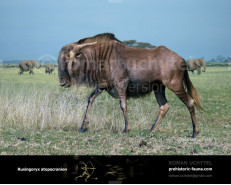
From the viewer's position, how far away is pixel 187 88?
8.47 metres

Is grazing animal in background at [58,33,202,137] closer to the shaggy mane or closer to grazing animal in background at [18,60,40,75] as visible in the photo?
the shaggy mane

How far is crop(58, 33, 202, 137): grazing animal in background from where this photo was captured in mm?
7977

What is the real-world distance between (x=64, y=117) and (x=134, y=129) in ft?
6.32

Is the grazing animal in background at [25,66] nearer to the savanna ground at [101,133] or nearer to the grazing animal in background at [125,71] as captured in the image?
the savanna ground at [101,133]

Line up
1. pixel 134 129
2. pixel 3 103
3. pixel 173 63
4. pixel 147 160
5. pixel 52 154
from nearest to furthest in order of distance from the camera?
pixel 147 160
pixel 52 154
pixel 173 63
pixel 134 129
pixel 3 103

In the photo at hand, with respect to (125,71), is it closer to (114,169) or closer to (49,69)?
(114,169)

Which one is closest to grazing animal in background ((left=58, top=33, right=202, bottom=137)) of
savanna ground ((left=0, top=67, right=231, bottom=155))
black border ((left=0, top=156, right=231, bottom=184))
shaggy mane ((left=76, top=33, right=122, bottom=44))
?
shaggy mane ((left=76, top=33, right=122, bottom=44))

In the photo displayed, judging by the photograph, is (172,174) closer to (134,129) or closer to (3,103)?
(134,129)

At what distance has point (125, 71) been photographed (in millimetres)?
8016

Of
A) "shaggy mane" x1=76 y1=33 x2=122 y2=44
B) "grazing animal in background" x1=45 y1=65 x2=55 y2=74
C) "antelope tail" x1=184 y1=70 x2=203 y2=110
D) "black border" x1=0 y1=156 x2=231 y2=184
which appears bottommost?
"black border" x1=0 y1=156 x2=231 y2=184

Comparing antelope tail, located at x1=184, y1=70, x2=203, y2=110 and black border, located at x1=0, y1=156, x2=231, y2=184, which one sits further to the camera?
antelope tail, located at x1=184, y1=70, x2=203, y2=110

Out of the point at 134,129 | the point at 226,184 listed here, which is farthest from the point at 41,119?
the point at 226,184

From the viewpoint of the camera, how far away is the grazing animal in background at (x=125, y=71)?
7.98 m

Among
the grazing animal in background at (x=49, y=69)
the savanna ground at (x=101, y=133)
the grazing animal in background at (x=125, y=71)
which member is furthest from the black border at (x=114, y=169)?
the grazing animal in background at (x=49, y=69)
